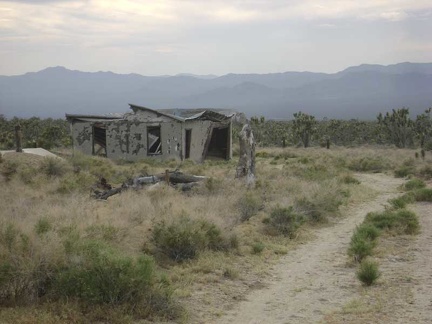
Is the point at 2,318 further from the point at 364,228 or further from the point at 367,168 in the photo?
the point at 367,168

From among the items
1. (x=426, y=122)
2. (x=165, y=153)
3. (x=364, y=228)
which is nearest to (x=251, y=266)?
(x=364, y=228)

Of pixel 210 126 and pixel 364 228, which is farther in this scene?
pixel 210 126

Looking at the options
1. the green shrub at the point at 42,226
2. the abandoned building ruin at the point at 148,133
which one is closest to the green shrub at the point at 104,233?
the green shrub at the point at 42,226

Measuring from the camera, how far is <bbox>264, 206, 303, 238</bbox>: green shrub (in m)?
12.3

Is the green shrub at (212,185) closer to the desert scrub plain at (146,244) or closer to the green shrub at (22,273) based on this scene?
the desert scrub plain at (146,244)

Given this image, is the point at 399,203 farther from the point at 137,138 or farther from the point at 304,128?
the point at 304,128

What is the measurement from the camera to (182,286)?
8133 mm

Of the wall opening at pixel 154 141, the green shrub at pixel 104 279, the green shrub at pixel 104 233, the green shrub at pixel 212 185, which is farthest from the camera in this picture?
the wall opening at pixel 154 141

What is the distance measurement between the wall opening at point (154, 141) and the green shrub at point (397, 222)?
16.9 meters

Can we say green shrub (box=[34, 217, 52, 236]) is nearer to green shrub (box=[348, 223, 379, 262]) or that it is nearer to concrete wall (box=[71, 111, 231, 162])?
green shrub (box=[348, 223, 379, 262])

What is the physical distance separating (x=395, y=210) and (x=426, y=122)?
128ft

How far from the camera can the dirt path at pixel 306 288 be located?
7.19m

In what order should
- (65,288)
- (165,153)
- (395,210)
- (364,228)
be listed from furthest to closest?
(165,153) → (395,210) → (364,228) → (65,288)

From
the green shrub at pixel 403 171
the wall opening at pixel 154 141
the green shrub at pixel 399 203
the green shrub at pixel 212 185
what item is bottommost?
the green shrub at pixel 403 171
